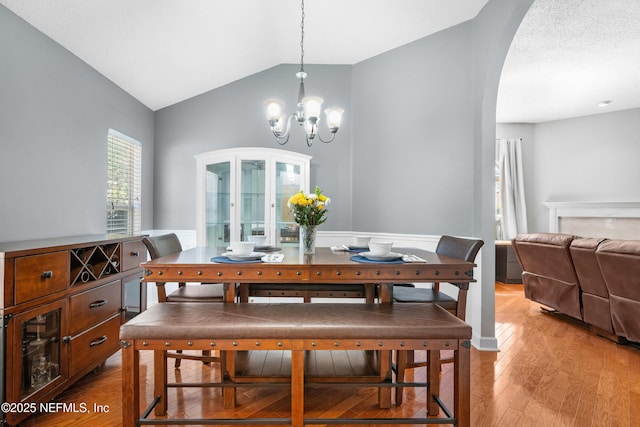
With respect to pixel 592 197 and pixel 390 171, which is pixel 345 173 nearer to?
pixel 390 171

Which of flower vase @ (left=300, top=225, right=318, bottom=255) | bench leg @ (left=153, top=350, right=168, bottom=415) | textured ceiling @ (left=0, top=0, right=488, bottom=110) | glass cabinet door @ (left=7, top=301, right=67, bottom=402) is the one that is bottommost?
bench leg @ (left=153, top=350, right=168, bottom=415)

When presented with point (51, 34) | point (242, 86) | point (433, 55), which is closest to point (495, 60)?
point (433, 55)

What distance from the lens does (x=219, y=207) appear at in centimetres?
353

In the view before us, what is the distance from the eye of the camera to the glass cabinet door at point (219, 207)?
352cm

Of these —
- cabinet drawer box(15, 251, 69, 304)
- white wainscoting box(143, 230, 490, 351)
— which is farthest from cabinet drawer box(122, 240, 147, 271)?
white wainscoting box(143, 230, 490, 351)

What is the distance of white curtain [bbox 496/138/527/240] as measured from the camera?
19.3 ft

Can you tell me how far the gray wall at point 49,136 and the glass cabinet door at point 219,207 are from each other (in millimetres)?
918

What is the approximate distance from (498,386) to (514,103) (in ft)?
14.0

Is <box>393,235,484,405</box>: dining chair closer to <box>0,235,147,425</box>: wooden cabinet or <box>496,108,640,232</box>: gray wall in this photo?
<box>0,235,147,425</box>: wooden cabinet

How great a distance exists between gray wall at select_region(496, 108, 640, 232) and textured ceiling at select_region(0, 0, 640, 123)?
1.40 meters

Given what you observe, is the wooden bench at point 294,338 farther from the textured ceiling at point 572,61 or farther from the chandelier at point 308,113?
the textured ceiling at point 572,61

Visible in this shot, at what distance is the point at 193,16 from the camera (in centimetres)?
272

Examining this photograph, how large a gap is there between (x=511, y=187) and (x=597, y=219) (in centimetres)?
129

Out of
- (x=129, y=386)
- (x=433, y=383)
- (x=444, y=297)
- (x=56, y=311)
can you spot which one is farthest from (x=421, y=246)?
(x=56, y=311)
